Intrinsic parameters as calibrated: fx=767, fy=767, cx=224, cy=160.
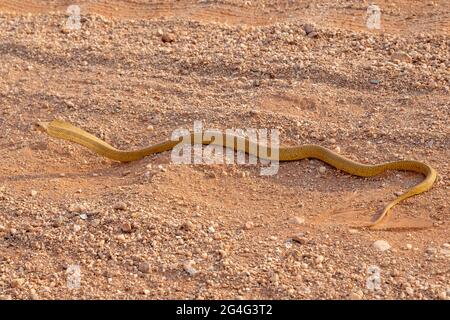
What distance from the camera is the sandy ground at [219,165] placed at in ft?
18.2

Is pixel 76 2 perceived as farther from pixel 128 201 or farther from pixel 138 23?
pixel 128 201

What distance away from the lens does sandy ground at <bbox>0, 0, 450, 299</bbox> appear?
5.54 m

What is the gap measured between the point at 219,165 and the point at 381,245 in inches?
72.4

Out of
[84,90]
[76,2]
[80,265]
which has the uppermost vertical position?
[76,2]

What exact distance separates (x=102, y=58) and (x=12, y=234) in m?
3.49

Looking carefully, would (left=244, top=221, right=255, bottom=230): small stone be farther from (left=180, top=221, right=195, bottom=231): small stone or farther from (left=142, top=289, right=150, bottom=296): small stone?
(left=142, top=289, right=150, bottom=296): small stone

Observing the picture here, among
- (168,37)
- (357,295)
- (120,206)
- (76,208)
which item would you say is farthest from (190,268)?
(168,37)

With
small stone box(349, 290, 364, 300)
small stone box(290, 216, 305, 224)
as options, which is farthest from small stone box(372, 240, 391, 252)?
small stone box(290, 216, 305, 224)

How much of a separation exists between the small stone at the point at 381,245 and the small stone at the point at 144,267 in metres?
1.69

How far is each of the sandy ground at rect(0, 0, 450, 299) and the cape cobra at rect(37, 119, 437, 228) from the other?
0.29 ft

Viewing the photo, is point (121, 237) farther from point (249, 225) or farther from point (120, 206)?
point (249, 225)

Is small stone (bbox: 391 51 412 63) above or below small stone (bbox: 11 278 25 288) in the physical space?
above
